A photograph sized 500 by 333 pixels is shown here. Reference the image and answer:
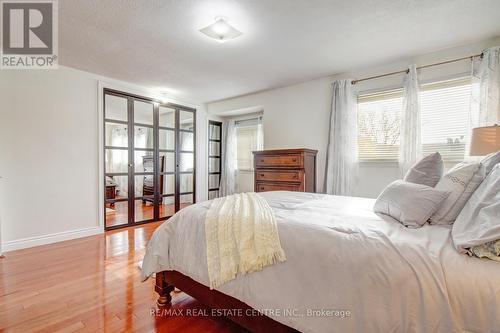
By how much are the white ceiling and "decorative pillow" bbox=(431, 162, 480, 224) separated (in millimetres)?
1497

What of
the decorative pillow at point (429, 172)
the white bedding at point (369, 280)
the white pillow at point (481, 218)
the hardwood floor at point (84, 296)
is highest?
the decorative pillow at point (429, 172)

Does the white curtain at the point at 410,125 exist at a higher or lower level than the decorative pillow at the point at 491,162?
higher

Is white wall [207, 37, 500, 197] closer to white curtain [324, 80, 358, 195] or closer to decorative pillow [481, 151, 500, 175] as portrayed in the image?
white curtain [324, 80, 358, 195]

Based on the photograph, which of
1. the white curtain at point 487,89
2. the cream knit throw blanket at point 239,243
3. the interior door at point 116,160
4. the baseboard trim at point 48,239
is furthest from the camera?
the interior door at point 116,160

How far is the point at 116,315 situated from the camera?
1598 mm

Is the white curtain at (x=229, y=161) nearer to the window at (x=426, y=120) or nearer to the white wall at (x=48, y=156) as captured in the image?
the white wall at (x=48, y=156)

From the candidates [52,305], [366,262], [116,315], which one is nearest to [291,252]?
[366,262]

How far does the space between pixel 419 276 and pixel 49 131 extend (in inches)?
159

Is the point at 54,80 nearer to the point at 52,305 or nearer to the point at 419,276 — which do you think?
the point at 52,305

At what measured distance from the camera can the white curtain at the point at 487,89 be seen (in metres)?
2.41

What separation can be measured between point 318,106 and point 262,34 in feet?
5.38

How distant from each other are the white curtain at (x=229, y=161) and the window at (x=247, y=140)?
110 mm

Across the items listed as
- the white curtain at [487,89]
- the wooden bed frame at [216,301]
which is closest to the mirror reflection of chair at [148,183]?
the wooden bed frame at [216,301]

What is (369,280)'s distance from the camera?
93 cm
